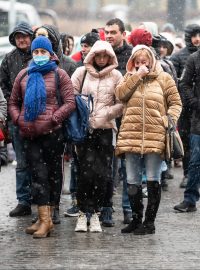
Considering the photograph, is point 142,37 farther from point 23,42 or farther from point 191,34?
point 191,34

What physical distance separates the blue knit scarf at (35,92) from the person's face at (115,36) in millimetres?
1681

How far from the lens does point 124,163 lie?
11.3 m

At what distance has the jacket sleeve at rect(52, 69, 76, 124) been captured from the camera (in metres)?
10.6

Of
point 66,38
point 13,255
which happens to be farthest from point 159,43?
point 13,255

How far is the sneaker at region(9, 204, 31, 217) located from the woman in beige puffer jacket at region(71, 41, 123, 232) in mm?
1032

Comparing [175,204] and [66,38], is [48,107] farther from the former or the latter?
[66,38]

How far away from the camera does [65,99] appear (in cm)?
1068

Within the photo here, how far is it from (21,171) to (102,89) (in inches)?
63.4

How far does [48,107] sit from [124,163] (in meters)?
1.14

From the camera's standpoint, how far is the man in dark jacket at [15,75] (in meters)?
11.9

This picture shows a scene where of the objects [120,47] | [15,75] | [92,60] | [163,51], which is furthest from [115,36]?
[163,51]

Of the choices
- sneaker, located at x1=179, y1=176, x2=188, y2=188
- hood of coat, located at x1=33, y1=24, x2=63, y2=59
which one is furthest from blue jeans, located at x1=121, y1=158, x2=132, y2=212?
sneaker, located at x1=179, y1=176, x2=188, y2=188

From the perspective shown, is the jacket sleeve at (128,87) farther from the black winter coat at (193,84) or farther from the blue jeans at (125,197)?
the black winter coat at (193,84)

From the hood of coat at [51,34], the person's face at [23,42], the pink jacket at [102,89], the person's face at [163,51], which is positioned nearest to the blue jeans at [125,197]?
the pink jacket at [102,89]
